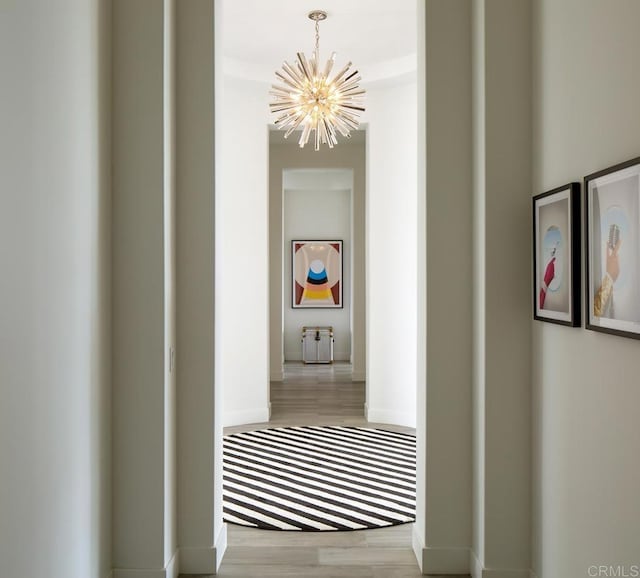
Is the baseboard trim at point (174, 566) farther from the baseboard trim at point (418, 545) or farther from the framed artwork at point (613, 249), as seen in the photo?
the framed artwork at point (613, 249)

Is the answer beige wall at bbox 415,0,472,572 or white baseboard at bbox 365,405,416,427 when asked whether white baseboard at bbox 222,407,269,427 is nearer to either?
white baseboard at bbox 365,405,416,427

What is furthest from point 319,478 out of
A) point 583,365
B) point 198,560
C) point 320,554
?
point 583,365

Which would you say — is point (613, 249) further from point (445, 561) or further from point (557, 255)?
point (445, 561)

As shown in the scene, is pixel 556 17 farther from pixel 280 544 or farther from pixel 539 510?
pixel 280 544

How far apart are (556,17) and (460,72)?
Answer: 511 millimetres

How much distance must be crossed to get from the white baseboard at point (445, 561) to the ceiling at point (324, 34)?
3537 millimetres

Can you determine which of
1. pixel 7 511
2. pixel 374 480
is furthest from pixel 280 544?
pixel 7 511

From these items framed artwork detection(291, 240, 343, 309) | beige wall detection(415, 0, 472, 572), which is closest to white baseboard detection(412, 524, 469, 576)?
beige wall detection(415, 0, 472, 572)

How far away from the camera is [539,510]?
257cm

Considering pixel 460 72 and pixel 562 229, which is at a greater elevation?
pixel 460 72

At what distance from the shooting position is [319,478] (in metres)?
4.19

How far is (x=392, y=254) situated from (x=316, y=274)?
511 centimetres

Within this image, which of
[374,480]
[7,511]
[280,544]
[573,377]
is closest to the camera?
[7,511]

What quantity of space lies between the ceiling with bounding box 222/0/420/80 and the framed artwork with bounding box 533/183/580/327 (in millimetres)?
2709
